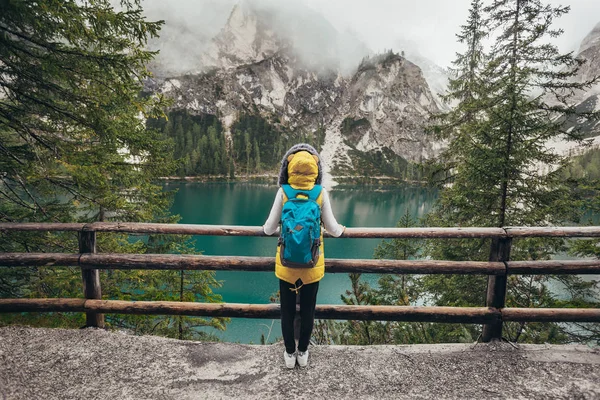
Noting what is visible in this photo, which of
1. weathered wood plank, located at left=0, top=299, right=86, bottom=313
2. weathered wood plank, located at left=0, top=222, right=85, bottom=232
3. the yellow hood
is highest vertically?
the yellow hood

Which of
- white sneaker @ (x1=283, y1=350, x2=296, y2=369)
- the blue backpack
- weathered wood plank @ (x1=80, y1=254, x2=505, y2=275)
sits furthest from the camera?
→ weathered wood plank @ (x1=80, y1=254, x2=505, y2=275)

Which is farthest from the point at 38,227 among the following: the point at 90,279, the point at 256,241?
the point at 256,241

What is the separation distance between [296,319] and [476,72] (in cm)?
1596

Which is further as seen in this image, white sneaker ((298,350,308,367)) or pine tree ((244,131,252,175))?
pine tree ((244,131,252,175))

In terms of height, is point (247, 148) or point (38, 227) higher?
point (247, 148)

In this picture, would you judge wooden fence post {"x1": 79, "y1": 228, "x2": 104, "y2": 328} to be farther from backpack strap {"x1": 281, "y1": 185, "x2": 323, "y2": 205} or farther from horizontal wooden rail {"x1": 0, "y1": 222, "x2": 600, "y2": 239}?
backpack strap {"x1": 281, "y1": 185, "x2": 323, "y2": 205}

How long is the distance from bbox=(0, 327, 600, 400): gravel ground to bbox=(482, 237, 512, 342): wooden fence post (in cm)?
15

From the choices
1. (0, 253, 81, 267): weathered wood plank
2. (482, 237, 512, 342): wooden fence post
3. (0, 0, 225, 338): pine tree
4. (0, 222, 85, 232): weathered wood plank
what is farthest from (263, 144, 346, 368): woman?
(0, 0, 225, 338): pine tree

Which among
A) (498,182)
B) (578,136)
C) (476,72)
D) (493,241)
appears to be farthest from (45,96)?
(476,72)

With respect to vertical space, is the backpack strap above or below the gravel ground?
above

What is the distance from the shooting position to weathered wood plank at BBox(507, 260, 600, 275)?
4010 millimetres

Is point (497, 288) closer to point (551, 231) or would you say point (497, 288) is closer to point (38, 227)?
point (551, 231)

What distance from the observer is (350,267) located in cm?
413

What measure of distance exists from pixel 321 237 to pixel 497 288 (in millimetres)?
2553
